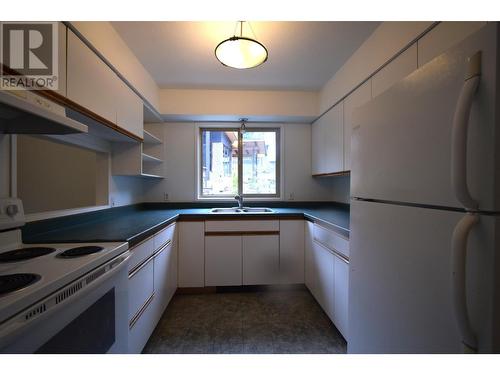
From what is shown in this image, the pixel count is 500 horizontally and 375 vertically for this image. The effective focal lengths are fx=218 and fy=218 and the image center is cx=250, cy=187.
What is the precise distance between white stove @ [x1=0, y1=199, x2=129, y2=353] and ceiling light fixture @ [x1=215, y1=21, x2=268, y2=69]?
4.40 feet

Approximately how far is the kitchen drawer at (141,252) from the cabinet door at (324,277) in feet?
4.54

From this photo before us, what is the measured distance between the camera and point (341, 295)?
1.59 m

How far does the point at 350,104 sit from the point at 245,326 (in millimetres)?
2112

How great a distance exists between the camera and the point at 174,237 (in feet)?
7.25

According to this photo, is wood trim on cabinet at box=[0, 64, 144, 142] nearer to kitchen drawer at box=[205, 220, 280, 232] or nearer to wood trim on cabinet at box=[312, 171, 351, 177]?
kitchen drawer at box=[205, 220, 280, 232]

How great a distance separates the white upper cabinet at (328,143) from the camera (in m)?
2.16

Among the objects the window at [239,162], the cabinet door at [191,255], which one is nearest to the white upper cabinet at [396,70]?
the window at [239,162]

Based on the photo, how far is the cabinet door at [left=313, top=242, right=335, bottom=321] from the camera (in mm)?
1765

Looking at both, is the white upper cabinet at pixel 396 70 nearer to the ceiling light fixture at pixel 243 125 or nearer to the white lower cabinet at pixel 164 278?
the ceiling light fixture at pixel 243 125

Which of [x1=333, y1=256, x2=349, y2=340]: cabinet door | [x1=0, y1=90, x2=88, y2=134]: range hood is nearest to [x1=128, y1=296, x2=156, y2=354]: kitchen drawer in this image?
[x1=0, y1=90, x2=88, y2=134]: range hood

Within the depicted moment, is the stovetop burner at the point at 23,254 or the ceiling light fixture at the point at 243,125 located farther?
the ceiling light fixture at the point at 243,125

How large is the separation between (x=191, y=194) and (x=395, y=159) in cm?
246

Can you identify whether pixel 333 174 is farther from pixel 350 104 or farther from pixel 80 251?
pixel 80 251

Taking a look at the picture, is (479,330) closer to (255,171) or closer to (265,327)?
(265,327)
